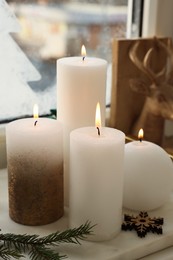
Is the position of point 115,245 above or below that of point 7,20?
below

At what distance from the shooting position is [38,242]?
747mm

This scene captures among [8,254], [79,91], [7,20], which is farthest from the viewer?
[7,20]

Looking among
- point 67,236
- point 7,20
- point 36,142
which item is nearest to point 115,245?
point 67,236

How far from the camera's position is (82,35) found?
121 cm

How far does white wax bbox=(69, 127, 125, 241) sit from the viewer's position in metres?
0.76

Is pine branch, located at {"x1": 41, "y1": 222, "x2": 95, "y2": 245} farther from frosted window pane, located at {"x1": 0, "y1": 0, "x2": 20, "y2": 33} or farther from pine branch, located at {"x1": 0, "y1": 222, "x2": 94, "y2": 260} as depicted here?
frosted window pane, located at {"x1": 0, "y1": 0, "x2": 20, "y2": 33}

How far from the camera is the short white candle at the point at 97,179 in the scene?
0.76m

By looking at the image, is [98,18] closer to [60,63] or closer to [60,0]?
[60,0]

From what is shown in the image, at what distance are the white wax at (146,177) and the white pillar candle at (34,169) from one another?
0.40ft

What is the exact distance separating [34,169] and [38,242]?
0.12 m

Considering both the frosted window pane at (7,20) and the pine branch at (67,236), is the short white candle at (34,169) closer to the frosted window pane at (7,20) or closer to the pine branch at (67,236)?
the pine branch at (67,236)

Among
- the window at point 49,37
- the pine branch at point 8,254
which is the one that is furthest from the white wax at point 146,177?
the window at point 49,37

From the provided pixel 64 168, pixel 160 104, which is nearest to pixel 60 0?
pixel 160 104

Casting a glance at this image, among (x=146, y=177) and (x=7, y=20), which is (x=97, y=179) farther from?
(x=7, y=20)
